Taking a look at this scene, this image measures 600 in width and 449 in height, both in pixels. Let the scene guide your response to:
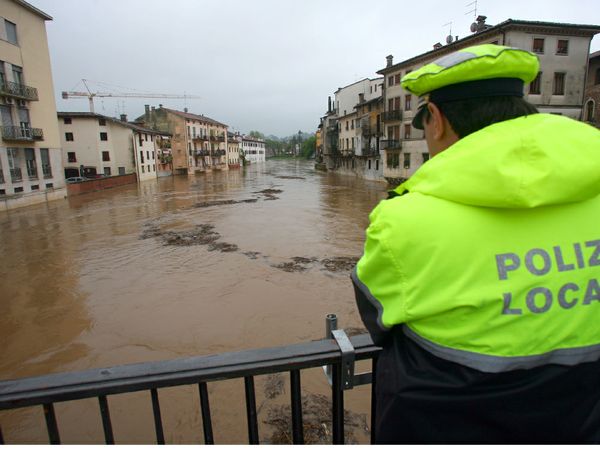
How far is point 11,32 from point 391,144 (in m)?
29.3

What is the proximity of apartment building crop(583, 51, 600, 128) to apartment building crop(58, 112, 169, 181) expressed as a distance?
138 ft

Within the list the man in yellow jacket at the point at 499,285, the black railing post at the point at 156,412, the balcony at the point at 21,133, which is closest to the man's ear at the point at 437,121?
the man in yellow jacket at the point at 499,285

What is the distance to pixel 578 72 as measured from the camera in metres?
24.3

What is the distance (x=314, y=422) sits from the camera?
4.97 m

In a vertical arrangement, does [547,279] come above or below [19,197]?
above

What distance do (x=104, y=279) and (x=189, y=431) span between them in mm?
7768

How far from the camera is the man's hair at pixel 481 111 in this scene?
3.88 feet

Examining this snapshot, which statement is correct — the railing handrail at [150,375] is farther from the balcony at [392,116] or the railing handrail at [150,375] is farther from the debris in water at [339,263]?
the balcony at [392,116]

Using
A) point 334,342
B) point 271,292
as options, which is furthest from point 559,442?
point 271,292

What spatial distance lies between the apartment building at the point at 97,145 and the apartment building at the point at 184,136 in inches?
623

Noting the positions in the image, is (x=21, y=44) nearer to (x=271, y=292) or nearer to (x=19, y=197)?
(x=19, y=197)

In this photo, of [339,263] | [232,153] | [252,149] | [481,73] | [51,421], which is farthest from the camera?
[252,149]

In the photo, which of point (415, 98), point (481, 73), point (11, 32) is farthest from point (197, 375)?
point (415, 98)

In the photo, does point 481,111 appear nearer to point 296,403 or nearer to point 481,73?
point 481,73
